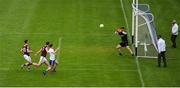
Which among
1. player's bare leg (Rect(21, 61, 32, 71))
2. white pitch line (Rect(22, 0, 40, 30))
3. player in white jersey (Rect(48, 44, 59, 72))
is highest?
white pitch line (Rect(22, 0, 40, 30))

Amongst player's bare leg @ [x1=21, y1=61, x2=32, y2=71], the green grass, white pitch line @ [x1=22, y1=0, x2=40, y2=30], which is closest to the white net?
the green grass

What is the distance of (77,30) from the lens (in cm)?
4306

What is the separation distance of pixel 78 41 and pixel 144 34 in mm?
4955

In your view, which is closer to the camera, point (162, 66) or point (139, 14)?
point (162, 66)

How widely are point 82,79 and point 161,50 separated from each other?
17.0 feet

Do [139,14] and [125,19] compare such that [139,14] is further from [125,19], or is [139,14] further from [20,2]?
[20,2]

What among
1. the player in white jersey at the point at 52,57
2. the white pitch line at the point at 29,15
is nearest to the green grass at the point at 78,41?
the white pitch line at the point at 29,15

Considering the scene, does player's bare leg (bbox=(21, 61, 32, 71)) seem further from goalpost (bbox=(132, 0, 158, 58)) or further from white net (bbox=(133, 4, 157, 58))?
white net (bbox=(133, 4, 157, 58))

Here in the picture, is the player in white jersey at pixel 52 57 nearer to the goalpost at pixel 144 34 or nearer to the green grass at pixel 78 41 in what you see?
the green grass at pixel 78 41

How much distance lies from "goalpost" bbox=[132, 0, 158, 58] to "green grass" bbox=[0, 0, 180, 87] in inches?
38.1

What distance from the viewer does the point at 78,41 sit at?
4012cm

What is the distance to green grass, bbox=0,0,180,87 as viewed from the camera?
→ 32312mm

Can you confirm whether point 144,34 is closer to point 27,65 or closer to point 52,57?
point 52,57

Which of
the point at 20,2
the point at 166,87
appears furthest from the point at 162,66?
the point at 20,2
